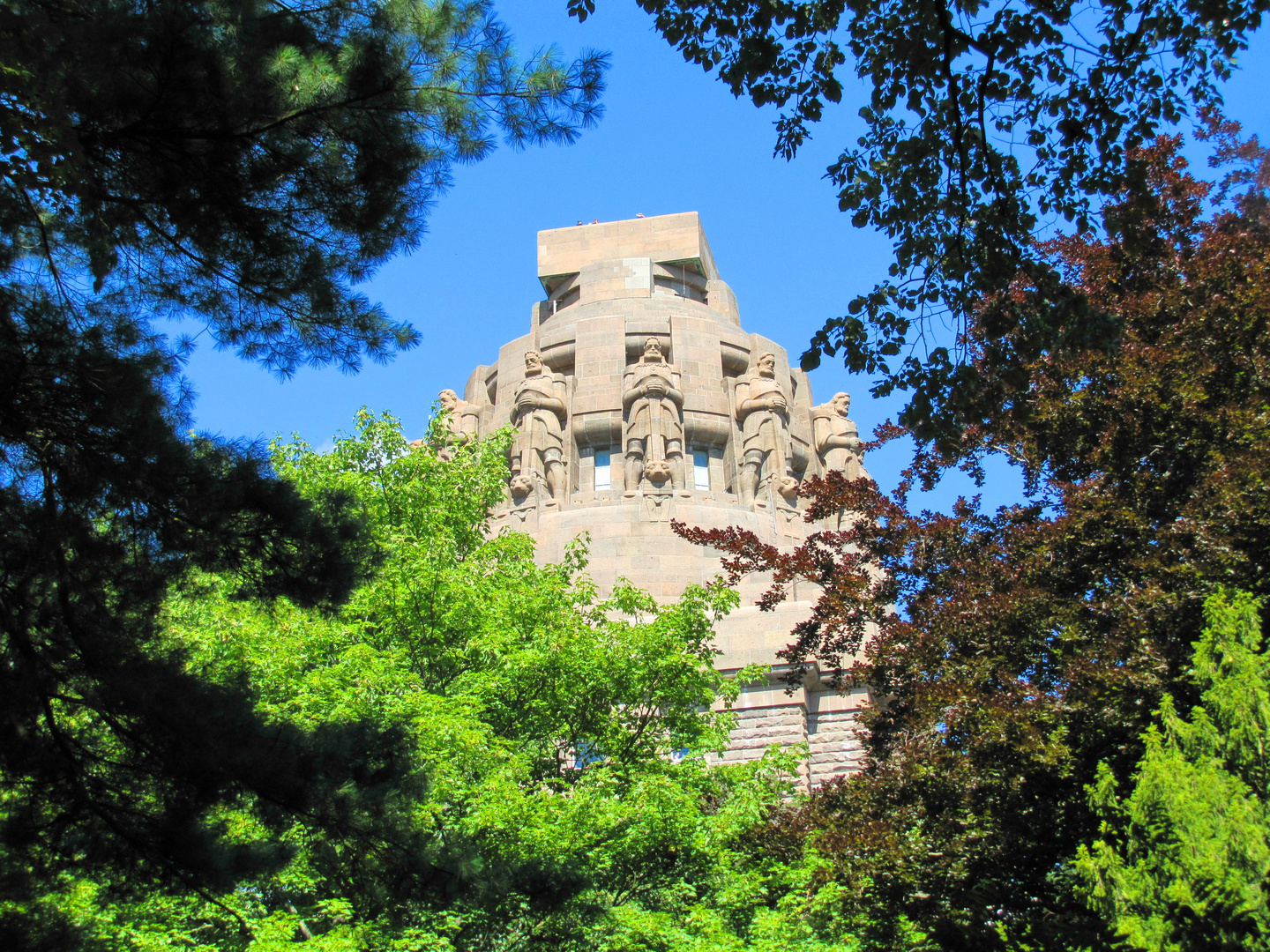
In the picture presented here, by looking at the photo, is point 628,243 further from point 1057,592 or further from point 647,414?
point 1057,592

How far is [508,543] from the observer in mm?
20453

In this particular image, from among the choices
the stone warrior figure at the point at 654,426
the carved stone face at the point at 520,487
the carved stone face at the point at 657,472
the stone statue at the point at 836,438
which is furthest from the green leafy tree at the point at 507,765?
the stone statue at the point at 836,438

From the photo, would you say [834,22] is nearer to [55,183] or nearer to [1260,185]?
[55,183]

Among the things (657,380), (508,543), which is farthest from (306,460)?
(657,380)

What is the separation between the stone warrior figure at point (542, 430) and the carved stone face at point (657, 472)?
214 cm

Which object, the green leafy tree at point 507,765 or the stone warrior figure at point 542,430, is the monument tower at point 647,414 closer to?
the stone warrior figure at point 542,430

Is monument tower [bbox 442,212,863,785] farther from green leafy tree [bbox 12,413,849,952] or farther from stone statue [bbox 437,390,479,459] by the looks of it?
green leafy tree [bbox 12,413,849,952]

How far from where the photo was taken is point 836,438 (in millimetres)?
32156

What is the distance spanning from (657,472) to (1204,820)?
19.9m

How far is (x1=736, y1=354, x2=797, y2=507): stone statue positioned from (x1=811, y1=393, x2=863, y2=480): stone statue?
1679 mm

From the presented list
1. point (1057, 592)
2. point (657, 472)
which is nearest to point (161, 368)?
point (1057, 592)

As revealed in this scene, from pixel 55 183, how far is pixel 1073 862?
29.7ft

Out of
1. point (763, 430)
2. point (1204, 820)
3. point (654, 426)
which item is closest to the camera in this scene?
point (1204, 820)

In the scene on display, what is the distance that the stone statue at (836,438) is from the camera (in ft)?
104
